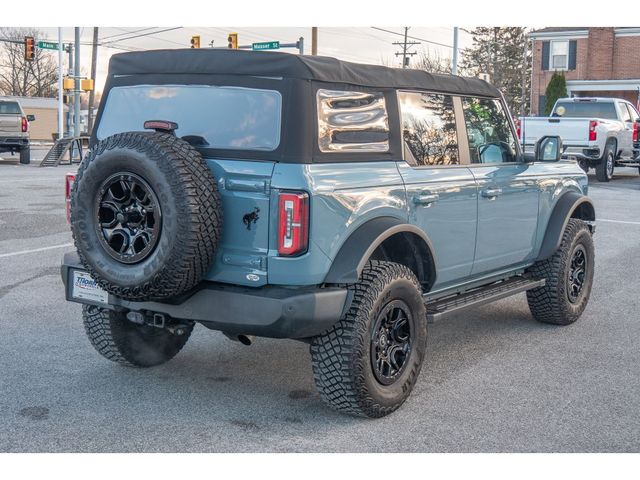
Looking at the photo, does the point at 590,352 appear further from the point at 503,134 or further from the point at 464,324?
the point at 503,134

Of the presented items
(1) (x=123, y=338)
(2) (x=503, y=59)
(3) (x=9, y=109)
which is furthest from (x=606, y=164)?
(2) (x=503, y=59)

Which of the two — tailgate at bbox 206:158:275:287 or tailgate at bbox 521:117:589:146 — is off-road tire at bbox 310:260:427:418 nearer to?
tailgate at bbox 206:158:275:287

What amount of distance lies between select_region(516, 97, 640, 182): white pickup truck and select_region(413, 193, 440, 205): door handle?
51.8ft

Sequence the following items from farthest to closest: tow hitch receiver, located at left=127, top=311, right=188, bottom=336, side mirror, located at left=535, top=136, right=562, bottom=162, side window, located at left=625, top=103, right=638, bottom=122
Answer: side window, located at left=625, top=103, right=638, bottom=122
side mirror, located at left=535, top=136, right=562, bottom=162
tow hitch receiver, located at left=127, top=311, right=188, bottom=336

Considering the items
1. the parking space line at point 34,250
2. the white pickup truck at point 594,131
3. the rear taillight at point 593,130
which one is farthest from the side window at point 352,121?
→ the rear taillight at point 593,130

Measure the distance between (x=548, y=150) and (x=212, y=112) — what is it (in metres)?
3.07

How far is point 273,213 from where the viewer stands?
4492 mm

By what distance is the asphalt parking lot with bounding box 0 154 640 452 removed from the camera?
445 cm

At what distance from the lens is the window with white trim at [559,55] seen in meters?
48.2

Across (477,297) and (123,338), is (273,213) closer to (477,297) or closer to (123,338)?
(123,338)

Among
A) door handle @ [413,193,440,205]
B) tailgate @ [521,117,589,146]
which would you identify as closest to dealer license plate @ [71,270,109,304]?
door handle @ [413,193,440,205]

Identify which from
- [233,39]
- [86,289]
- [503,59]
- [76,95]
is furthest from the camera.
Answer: [503,59]

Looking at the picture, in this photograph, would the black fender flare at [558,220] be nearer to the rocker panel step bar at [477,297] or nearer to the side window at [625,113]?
the rocker panel step bar at [477,297]

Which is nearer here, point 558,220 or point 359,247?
point 359,247
